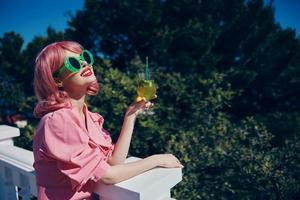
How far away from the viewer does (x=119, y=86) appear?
512 centimetres

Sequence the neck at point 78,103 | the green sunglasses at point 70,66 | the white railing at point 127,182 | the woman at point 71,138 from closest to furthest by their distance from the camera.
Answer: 1. the white railing at point 127,182
2. the woman at point 71,138
3. the green sunglasses at point 70,66
4. the neck at point 78,103

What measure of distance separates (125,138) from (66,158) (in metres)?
0.47

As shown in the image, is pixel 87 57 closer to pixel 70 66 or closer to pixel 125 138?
pixel 70 66

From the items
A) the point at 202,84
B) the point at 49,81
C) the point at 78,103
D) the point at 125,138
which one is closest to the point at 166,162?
the point at 125,138

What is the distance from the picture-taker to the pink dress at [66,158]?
1.35m

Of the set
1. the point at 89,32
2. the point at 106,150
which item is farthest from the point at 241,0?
the point at 106,150

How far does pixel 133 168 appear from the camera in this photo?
1405 millimetres

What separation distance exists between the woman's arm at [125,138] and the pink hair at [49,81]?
13.8 inches

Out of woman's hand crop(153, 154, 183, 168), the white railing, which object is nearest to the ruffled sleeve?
the white railing

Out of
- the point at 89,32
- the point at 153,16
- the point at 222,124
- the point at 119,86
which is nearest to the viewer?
the point at 222,124

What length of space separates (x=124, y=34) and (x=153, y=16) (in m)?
1.02

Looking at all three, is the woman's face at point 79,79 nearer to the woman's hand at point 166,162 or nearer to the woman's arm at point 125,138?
the woman's arm at point 125,138

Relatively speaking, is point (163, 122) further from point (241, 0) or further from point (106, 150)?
point (241, 0)

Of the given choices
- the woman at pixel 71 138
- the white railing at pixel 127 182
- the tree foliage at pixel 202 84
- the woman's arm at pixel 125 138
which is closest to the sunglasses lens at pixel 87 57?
the woman at pixel 71 138
